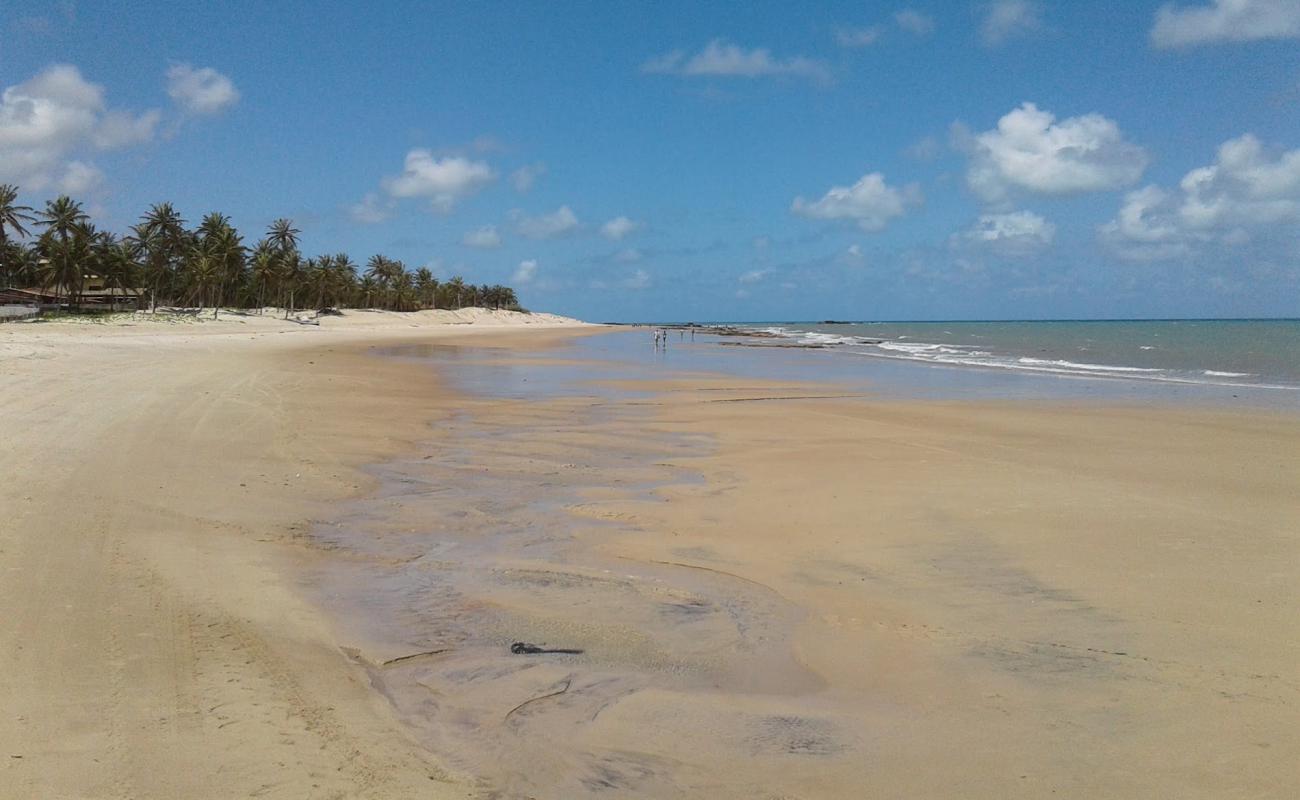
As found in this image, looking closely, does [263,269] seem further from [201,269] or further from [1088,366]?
[1088,366]

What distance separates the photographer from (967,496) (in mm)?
9234

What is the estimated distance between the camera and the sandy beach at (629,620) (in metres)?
3.62

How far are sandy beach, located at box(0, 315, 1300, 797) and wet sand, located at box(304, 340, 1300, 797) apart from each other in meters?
0.03

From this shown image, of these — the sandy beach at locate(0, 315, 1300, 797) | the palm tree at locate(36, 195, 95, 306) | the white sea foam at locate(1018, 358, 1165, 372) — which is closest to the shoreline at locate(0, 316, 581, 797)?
the sandy beach at locate(0, 315, 1300, 797)

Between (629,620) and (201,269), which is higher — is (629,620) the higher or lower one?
the lower one

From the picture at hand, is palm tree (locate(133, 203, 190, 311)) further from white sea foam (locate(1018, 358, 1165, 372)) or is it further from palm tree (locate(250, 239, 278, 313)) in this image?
white sea foam (locate(1018, 358, 1165, 372))

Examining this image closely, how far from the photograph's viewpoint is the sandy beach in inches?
142

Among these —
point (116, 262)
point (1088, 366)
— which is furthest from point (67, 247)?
point (1088, 366)

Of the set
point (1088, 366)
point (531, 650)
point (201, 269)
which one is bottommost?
point (531, 650)

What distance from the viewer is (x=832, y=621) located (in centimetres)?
549

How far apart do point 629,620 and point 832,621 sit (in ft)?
4.37

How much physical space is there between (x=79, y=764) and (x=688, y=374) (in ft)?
89.7

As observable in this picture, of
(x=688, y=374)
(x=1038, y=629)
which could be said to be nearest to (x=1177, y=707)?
(x=1038, y=629)

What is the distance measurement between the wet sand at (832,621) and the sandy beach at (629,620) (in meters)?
0.03
